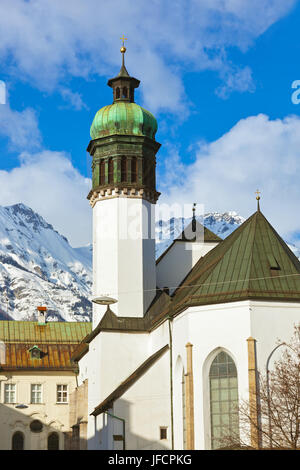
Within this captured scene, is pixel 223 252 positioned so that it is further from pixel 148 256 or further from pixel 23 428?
pixel 23 428

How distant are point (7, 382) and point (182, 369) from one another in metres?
25.3

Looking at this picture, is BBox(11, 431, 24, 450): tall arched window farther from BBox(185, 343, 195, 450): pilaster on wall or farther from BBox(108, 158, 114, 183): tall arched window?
BBox(185, 343, 195, 450): pilaster on wall

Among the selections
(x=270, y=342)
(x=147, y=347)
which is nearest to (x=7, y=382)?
(x=147, y=347)

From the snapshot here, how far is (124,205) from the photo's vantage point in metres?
52.8

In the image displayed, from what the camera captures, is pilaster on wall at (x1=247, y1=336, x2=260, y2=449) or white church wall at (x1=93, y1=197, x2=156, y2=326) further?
white church wall at (x1=93, y1=197, x2=156, y2=326)

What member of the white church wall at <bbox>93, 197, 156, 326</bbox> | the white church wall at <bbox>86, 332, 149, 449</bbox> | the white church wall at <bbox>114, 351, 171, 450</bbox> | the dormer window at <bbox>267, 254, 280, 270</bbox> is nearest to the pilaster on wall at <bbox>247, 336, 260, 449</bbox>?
the dormer window at <bbox>267, 254, 280, 270</bbox>

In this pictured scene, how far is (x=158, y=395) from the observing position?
45.3 m

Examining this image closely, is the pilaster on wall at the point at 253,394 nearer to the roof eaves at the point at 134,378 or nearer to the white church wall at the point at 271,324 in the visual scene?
the white church wall at the point at 271,324

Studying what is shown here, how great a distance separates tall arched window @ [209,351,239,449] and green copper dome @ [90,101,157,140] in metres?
18.6

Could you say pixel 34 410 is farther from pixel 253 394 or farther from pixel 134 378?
pixel 253 394

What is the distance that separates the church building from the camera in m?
40.2

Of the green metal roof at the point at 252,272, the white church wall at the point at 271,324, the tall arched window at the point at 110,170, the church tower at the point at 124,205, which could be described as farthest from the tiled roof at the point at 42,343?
the white church wall at the point at 271,324

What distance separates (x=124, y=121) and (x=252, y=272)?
54.3 feet

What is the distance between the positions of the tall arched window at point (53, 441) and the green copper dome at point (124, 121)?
23826 mm
